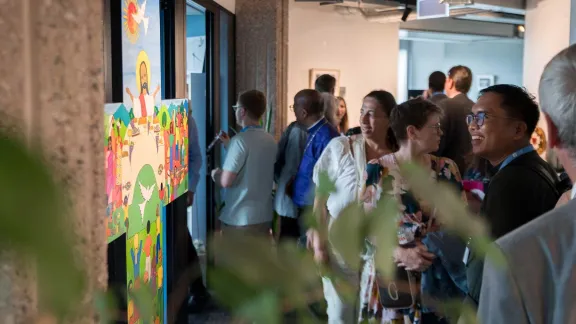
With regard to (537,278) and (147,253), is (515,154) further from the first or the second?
(147,253)

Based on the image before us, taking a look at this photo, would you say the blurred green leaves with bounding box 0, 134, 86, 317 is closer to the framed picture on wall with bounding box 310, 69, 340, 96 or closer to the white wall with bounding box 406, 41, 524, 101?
the framed picture on wall with bounding box 310, 69, 340, 96

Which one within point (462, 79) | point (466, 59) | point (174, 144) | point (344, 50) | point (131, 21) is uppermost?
point (466, 59)

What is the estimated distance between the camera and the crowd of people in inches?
34.6

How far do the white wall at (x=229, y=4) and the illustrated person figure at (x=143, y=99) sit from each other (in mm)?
3350

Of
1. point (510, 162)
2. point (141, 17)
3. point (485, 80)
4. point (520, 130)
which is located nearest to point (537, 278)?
point (510, 162)

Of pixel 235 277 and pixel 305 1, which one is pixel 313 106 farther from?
pixel 305 1

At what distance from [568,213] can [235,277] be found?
77 cm

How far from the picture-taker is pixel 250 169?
461 cm

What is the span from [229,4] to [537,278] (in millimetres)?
6269

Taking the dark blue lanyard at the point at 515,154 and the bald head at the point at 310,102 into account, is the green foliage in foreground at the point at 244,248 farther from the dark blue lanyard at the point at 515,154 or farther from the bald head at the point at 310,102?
the bald head at the point at 310,102

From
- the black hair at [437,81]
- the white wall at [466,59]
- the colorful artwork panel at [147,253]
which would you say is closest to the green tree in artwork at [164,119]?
the colorful artwork panel at [147,253]

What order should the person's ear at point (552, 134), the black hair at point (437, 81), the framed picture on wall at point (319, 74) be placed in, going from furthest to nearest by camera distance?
1. the framed picture on wall at point (319, 74)
2. the black hair at point (437, 81)
3. the person's ear at point (552, 134)

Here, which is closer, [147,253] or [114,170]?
[114,170]

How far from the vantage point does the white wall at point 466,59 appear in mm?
18203
